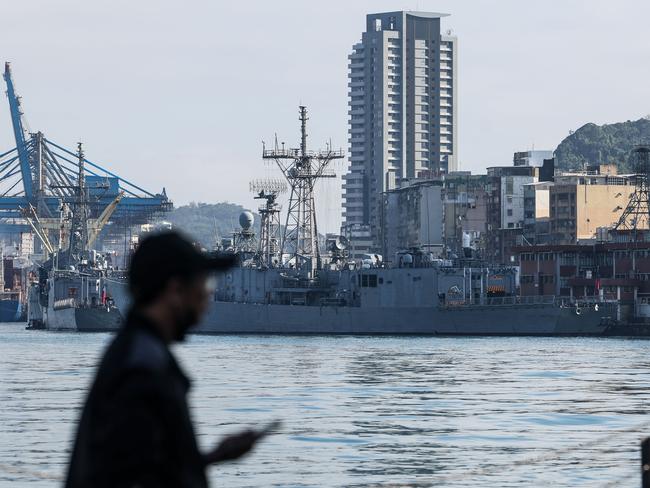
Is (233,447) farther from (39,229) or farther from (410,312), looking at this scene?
(39,229)

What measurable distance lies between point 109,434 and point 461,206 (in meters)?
156

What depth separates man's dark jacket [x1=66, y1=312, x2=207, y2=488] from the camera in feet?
14.9

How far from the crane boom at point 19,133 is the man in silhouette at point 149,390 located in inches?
6503

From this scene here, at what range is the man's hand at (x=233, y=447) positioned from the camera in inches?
207

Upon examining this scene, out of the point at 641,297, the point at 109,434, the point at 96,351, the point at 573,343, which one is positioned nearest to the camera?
the point at 109,434

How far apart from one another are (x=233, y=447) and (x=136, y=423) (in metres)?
0.87

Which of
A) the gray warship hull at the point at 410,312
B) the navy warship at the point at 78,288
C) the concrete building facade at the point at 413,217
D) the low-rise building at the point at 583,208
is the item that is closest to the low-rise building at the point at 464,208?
the concrete building facade at the point at 413,217

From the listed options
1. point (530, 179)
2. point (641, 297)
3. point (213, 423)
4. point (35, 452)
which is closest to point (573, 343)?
point (641, 297)

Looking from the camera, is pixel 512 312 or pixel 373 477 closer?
pixel 373 477

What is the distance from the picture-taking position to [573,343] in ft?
267

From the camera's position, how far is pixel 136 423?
4.54 metres

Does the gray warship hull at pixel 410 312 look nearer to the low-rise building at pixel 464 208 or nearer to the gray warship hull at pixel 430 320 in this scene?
the gray warship hull at pixel 430 320

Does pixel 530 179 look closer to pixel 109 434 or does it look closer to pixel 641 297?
pixel 641 297

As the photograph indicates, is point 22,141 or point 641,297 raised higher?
point 22,141
